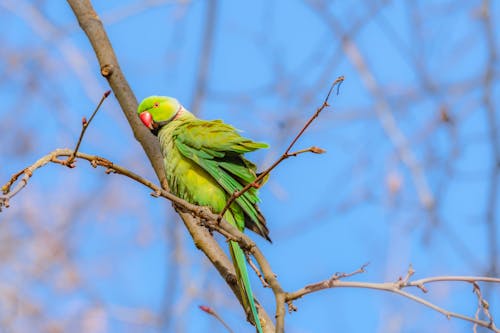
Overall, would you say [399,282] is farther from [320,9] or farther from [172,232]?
[320,9]

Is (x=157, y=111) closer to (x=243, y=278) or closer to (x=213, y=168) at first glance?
(x=213, y=168)

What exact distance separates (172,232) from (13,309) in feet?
6.67

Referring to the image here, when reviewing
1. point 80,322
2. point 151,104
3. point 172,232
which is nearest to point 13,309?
point 80,322

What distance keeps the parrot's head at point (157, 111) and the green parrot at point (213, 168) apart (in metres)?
0.26

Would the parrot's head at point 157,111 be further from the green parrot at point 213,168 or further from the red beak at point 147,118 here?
the green parrot at point 213,168

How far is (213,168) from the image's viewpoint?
3.14 metres

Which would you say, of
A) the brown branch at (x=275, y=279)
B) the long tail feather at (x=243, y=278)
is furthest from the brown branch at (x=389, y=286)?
the long tail feather at (x=243, y=278)

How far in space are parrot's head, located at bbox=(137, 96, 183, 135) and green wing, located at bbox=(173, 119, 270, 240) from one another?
443mm

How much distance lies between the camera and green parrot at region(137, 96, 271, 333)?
3.04 meters

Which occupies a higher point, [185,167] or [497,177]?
[497,177]

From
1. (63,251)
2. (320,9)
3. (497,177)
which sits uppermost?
(320,9)

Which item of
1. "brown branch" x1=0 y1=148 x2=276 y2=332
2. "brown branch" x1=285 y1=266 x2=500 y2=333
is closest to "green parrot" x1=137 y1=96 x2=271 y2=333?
"brown branch" x1=0 y1=148 x2=276 y2=332

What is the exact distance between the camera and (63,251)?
6.26 m

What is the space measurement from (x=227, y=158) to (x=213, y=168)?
0.27 ft
